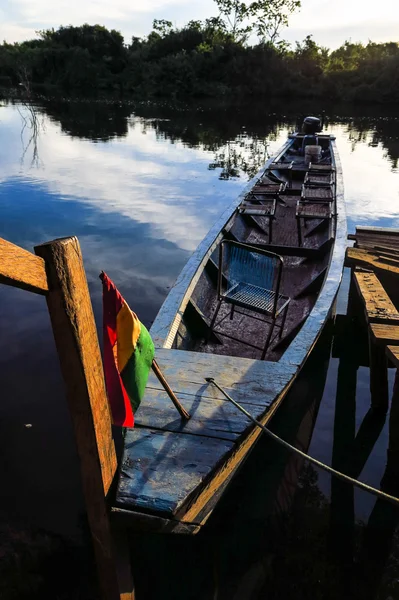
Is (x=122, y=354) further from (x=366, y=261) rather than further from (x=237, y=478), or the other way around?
(x=366, y=261)

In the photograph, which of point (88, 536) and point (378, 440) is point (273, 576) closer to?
point (88, 536)

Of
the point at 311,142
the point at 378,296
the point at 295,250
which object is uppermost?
the point at 311,142

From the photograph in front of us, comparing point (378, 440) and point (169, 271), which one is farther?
point (169, 271)

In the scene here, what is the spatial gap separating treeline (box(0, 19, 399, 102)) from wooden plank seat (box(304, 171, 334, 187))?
38.4 meters

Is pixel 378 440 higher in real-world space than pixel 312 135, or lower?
lower

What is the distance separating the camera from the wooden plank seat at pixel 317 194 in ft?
28.3

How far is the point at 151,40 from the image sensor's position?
57.8 metres

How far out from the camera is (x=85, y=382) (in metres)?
2.02

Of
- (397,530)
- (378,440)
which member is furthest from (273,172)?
(397,530)

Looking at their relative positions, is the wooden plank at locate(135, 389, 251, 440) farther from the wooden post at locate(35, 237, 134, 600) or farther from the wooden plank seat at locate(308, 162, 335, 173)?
the wooden plank seat at locate(308, 162, 335, 173)

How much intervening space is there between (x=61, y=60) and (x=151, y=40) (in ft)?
40.2

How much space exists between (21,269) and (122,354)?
827 millimetres

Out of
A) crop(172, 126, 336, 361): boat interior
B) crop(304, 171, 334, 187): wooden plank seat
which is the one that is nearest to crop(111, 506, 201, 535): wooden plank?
crop(172, 126, 336, 361): boat interior

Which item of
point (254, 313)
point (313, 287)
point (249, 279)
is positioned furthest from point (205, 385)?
point (313, 287)
